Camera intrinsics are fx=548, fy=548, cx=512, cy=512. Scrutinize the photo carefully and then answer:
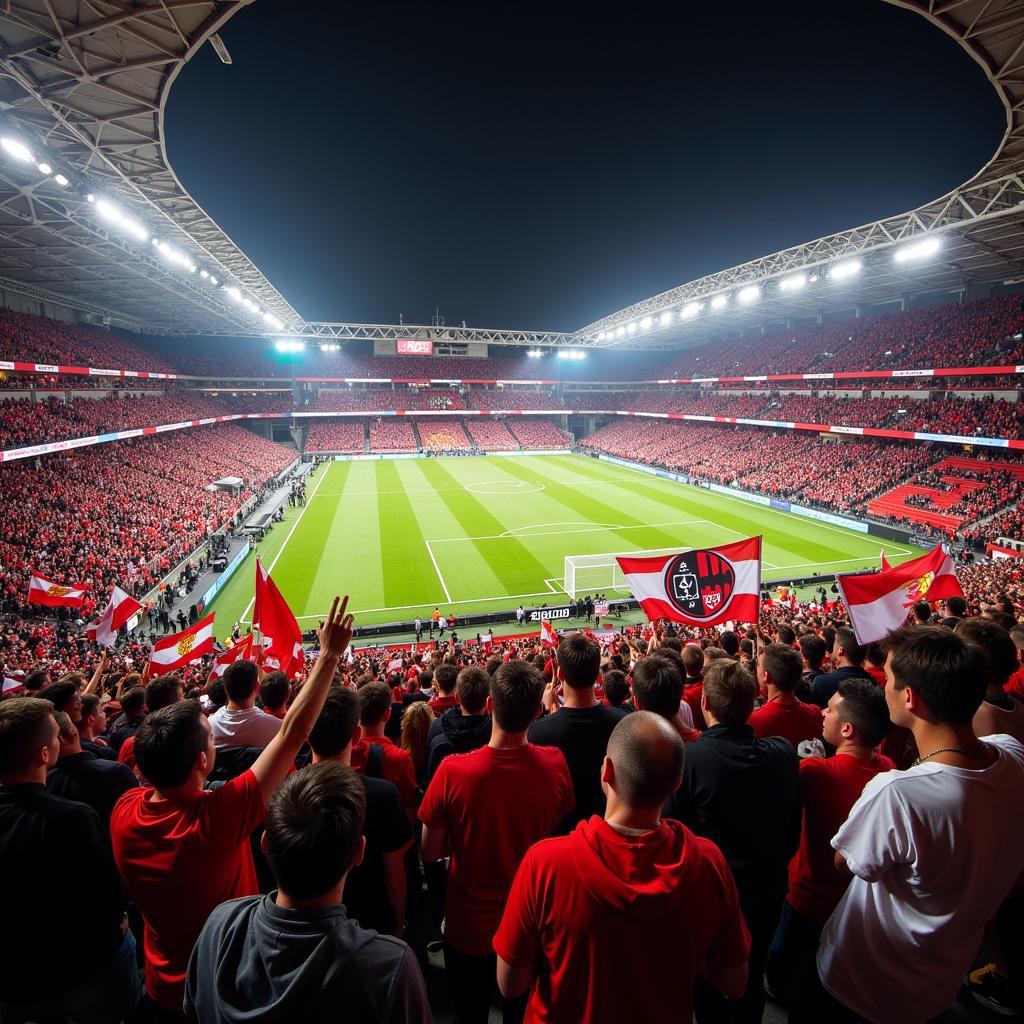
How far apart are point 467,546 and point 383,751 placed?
26.0m

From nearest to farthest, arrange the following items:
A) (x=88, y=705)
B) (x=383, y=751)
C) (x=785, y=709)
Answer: (x=383, y=751), (x=785, y=709), (x=88, y=705)

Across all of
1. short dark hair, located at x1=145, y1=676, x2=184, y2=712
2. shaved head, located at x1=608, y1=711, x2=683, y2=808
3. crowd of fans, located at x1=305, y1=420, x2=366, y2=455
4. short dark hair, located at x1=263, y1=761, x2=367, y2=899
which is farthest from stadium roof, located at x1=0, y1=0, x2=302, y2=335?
crowd of fans, located at x1=305, y1=420, x2=366, y2=455

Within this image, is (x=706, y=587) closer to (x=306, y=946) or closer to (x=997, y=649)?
(x=997, y=649)

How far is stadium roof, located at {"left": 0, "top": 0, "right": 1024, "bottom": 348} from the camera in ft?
42.9

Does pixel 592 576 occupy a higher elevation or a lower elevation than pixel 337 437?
lower

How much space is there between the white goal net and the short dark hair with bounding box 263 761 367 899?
21.2 meters

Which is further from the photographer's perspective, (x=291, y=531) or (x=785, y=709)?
(x=291, y=531)

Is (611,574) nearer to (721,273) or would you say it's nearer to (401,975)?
(401,975)

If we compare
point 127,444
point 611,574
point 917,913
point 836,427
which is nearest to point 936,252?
point 836,427

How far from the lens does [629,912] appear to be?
184cm

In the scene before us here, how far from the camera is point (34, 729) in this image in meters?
2.77

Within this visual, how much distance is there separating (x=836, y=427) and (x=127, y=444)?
52457 millimetres

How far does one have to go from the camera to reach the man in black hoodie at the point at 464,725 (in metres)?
3.90

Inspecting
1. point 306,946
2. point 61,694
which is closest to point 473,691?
point 306,946
